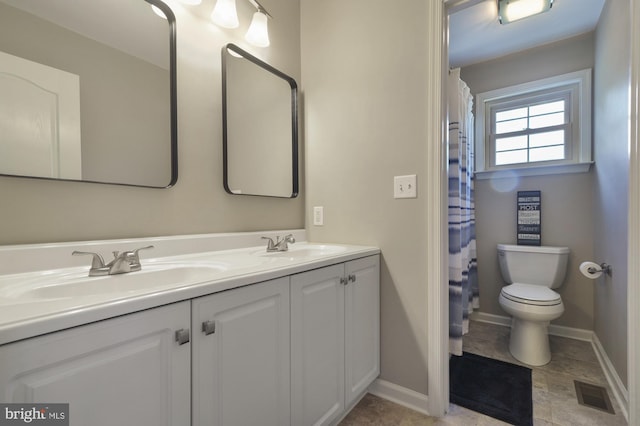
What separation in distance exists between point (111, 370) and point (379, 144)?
140 centimetres

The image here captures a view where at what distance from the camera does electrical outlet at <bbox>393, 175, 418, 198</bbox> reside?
1.43 m

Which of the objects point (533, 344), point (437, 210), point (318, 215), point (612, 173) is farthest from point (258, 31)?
point (533, 344)

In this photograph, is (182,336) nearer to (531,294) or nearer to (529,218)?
(531,294)

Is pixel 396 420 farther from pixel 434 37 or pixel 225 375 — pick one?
A: pixel 434 37

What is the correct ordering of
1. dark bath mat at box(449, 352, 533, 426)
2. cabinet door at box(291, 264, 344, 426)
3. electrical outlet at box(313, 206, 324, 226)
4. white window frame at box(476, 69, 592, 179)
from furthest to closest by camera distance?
white window frame at box(476, 69, 592, 179), electrical outlet at box(313, 206, 324, 226), dark bath mat at box(449, 352, 533, 426), cabinet door at box(291, 264, 344, 426)

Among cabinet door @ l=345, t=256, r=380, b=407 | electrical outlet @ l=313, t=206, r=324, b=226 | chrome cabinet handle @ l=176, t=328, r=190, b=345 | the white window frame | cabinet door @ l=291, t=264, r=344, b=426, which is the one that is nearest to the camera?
chrome cabinet handle @ l=176, t=328, r=190, b=345

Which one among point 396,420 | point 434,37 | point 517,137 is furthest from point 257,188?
point 517,137

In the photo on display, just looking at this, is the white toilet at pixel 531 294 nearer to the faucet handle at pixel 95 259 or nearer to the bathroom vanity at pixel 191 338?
the bathroom vanity at pixel 191 338

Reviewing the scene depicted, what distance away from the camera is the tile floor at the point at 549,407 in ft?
4.41

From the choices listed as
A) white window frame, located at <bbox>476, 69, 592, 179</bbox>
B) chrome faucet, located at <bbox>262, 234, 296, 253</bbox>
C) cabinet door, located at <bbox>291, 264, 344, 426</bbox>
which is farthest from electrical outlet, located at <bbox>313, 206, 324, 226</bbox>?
white window frame, located at <bbox>476, 69, 592, 179</bbox>

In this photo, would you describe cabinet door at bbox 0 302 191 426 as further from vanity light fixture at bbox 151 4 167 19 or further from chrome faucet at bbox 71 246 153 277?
vanity light fixture at bbox 151 4 167 19

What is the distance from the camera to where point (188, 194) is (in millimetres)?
1298

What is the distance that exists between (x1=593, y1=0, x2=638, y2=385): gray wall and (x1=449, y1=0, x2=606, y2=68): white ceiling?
0.41 ft

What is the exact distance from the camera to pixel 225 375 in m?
0.78
